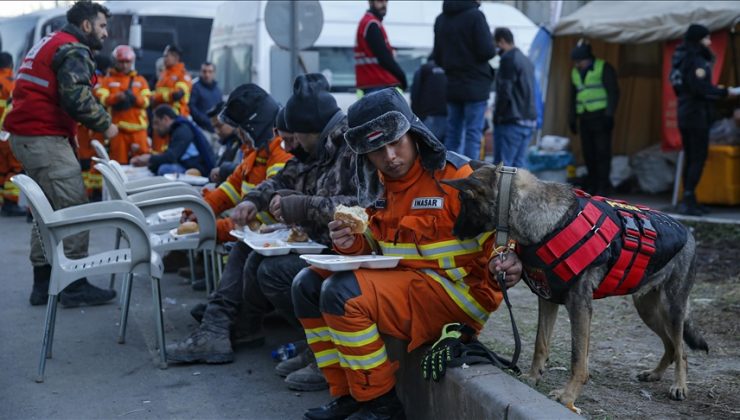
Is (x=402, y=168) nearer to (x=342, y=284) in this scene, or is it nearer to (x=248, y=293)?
(x=342, y=284)

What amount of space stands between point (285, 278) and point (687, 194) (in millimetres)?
6932

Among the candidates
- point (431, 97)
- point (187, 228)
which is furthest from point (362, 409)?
point (431, 97)

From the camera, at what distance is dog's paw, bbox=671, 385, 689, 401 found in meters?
4.16

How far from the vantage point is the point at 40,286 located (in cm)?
707

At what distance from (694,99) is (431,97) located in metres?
3.05

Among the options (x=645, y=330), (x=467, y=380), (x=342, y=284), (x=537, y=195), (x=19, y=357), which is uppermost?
(x=537, y=195)

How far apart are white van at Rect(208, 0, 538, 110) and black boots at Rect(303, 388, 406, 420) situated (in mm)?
8534

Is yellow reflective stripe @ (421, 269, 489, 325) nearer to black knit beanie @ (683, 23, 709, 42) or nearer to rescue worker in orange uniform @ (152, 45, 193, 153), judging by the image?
black knit beanie @ (683, 23, 709, 42)

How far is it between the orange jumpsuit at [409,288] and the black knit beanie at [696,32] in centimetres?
702

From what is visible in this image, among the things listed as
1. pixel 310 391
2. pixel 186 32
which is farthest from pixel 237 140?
pixel 186 32

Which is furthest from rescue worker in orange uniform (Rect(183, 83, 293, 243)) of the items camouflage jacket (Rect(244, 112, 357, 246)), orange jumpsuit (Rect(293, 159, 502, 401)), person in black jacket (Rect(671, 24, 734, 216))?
person in black jacket (Rect(671, 24, 734, 216))

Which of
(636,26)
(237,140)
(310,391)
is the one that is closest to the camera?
(310,391)

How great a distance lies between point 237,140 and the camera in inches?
324

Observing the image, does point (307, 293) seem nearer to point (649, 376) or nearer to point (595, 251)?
point (595, 251)
